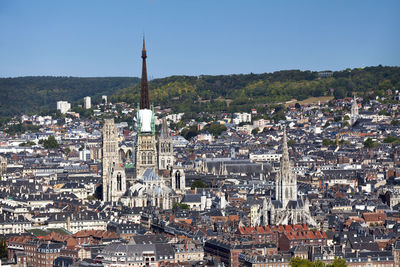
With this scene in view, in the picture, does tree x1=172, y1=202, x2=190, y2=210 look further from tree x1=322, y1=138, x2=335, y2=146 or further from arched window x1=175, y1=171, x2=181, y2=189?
tree x1=322, y1=138, x2=335, y2=146

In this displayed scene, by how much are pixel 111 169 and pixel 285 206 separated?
86.8 ft

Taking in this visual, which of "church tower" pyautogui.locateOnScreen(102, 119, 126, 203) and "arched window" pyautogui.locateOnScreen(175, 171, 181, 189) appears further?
"arched window" pyautogui.locateOnScreen(175, 171, 181, 189)

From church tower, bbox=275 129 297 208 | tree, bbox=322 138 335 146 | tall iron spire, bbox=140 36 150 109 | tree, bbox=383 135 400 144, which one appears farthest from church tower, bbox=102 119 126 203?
tree, bbox=383 135 400 144

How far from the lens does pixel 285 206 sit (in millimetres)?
89438

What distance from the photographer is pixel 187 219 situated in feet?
302

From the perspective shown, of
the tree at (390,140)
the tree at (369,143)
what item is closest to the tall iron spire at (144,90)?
the tree at (369,143)

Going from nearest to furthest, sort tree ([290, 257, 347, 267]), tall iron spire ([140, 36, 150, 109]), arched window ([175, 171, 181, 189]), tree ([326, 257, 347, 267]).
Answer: tree ([290, 257, 347, 267]) < tree ([326, 257, 347, 267]) < arched window ([175, 171, 181, 189]) < tall iron spire ([140, 36, 150, 109])

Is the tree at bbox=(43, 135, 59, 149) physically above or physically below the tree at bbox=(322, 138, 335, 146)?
below

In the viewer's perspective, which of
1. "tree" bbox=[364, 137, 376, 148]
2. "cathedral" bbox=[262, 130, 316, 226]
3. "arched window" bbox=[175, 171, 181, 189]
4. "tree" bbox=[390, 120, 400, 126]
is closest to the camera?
"cathedral" bbox=[262, 130, 316, 226]

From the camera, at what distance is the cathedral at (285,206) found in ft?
288

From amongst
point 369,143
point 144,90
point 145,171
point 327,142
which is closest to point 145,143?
point 145,171

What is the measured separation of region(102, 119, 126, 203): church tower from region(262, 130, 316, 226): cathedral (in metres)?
20.8

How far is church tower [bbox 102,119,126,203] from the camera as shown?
4284 inches

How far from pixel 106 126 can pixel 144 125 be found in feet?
12.8
